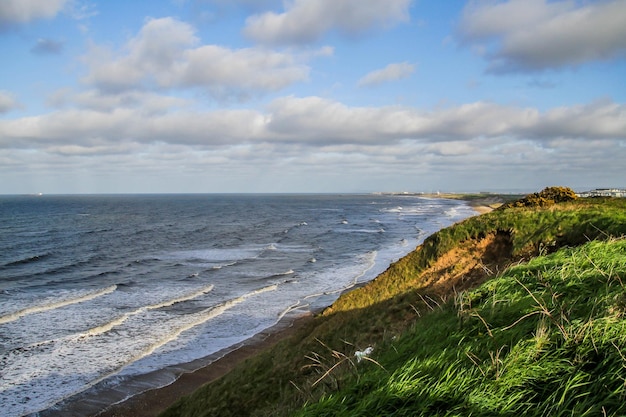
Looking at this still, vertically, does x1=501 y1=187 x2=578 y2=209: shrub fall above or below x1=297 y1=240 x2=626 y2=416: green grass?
above

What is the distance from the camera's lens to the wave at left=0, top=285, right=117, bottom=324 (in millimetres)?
21406

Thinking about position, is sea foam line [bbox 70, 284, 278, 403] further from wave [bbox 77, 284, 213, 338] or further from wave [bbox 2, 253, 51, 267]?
wave [bbox 2, 253, 51, 267]

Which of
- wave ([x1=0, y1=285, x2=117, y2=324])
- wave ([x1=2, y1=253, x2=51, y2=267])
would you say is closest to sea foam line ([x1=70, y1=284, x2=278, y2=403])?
wave ([x1=0, y1=285, x2=117, y2=324])

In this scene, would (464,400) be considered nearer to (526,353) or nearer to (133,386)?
(526,353)

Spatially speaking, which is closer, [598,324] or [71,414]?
[598,324]

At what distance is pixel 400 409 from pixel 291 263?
32908 mm

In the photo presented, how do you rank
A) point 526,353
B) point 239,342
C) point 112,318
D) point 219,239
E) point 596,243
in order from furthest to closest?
point 219,239
point 112,318
point 239,342
point 596,243
point 526,353

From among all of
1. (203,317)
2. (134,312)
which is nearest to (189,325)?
(203,317)

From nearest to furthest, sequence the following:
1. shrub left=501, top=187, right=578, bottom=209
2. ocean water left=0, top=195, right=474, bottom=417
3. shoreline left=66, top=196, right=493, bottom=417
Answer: shoreline left=66, top=196, right=493, bottom=417, ocean water left=0, top=195, right=474, bottom=417, shrub left=501, top=187, right=578, bottom=209

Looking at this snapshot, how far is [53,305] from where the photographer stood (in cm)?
2370

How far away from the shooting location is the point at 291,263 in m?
36.7

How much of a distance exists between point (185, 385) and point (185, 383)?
0.16 metres

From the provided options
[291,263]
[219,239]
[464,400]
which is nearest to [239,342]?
[464,400]

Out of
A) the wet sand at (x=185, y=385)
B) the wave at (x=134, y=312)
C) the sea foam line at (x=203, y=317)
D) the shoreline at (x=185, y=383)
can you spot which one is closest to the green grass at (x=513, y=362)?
the shoreline at (x=185, y=383)
